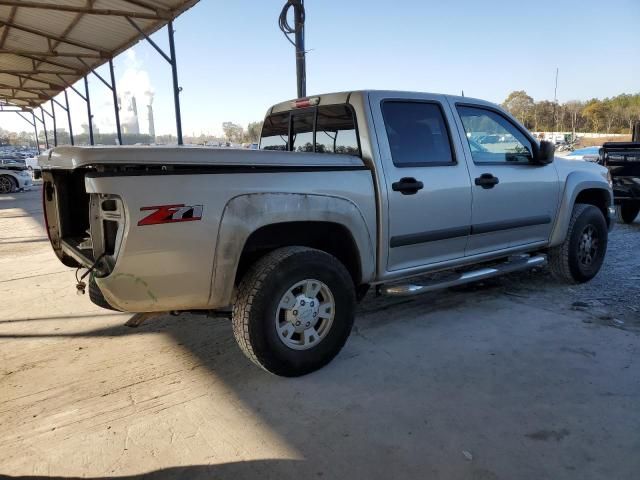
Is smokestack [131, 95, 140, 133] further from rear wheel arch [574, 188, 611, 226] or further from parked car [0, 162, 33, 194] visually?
rear wheel arch [574, 188, 611, 226]

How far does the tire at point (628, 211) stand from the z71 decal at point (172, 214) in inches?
351

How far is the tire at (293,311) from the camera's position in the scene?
2963mm

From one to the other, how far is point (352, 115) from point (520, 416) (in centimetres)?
229

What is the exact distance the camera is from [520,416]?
271cm

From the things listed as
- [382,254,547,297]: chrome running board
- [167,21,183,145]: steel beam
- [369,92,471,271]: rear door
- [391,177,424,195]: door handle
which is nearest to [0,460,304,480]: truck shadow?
[382,254,547,297]: chrome running board

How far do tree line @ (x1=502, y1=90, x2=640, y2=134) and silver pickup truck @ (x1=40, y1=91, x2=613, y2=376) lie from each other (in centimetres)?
7854

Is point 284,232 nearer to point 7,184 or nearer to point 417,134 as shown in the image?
point 417,134

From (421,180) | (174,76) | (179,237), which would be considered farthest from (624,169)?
(174,76)

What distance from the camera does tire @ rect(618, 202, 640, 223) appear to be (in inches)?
356

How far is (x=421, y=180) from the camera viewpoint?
12.0ft

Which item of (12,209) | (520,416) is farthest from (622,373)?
→ (12,209)

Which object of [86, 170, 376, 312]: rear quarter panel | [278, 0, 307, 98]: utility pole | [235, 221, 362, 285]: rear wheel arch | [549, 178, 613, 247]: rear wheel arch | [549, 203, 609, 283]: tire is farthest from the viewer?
[278, 0, 307, 98]: utility pole

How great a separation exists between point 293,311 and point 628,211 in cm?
861

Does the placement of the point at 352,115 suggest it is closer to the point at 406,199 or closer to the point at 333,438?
the point at 406,199
